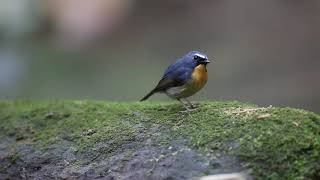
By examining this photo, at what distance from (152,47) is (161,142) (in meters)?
13.5

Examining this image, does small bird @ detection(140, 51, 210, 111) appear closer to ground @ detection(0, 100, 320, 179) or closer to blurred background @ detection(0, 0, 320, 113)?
ground @ detection(0, 100, 320, 179)

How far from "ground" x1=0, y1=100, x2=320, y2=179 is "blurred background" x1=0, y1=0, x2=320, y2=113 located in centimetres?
653

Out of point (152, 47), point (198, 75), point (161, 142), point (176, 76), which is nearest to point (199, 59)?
point (198, 75)

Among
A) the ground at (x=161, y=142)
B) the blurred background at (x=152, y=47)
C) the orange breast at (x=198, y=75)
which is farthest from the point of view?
the blurred background at (x=152, y=47)

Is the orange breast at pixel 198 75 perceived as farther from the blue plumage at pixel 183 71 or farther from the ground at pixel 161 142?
the ground at pixel 161 142

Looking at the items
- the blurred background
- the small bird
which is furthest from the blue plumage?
the blurred background

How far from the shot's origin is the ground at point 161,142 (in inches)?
160

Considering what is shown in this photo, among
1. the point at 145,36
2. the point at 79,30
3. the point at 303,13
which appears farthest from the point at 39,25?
the point at 303,13

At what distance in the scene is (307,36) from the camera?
15789mm

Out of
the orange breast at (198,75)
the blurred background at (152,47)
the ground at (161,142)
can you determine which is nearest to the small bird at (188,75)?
the orange breast at (198,75)

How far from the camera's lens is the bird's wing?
5.42 meters

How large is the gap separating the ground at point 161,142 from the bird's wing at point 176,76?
20 cm

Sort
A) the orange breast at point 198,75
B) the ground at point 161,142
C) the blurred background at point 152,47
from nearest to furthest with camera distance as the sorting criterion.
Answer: the ground at point 161,142, the orange breast at point 198,75, the blurred background at point 152,47

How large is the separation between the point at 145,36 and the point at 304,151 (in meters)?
15.1
